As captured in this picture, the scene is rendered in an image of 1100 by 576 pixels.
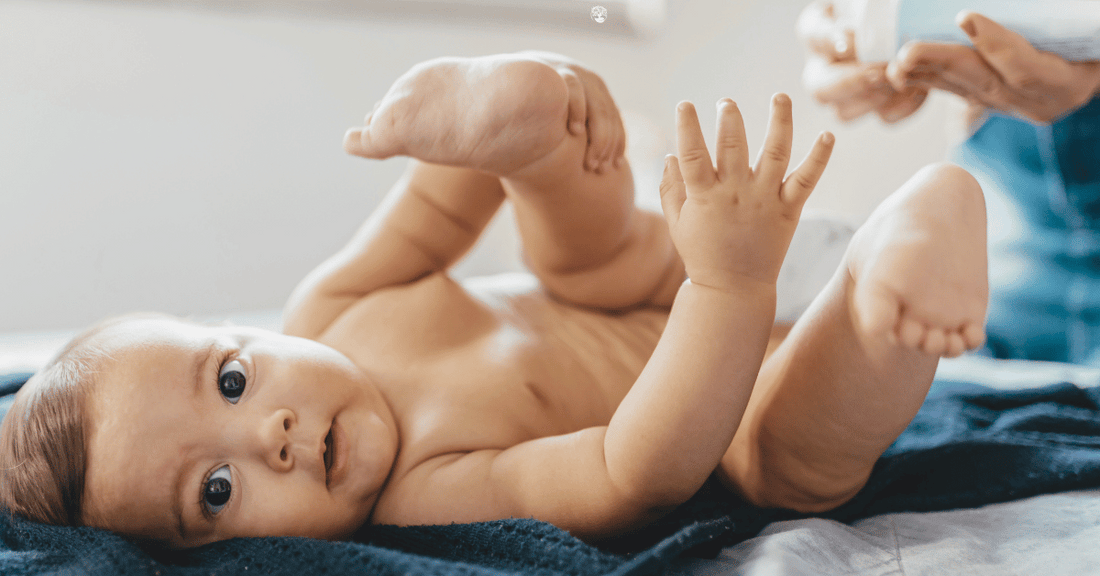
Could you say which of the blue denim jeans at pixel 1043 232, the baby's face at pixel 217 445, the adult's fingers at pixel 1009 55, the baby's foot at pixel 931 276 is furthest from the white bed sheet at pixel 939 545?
the blue denim jeans at pixel 1043 232

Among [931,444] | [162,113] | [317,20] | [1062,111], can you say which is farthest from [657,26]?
[931,444]

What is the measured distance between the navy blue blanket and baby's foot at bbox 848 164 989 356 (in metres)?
0.16

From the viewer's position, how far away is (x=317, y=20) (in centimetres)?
128

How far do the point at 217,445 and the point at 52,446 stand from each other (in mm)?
117

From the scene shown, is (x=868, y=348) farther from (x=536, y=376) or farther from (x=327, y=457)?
(x=327, y=457)

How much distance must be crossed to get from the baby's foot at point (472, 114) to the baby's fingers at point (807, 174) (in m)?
0.19

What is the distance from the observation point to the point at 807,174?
0.42 metres

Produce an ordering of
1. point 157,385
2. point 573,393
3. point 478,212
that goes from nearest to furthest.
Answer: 1. point 157,385
2. point 573,393
3. point 478,212

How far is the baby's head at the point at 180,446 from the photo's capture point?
50 centimetres

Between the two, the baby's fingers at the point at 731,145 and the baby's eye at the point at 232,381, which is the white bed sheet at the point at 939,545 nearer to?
the baby's fingers at the point at 731,145

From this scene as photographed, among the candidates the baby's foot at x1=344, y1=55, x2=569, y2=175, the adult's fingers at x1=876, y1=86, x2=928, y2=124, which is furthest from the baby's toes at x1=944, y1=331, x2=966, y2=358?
the adult's fingers at x1=876, y1=86, x2=928, y2=124

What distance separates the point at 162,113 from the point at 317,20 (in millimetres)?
310

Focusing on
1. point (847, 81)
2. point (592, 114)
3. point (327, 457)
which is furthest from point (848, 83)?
point (327, 457)

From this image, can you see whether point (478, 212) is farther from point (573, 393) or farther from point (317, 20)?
point (317, 20)
